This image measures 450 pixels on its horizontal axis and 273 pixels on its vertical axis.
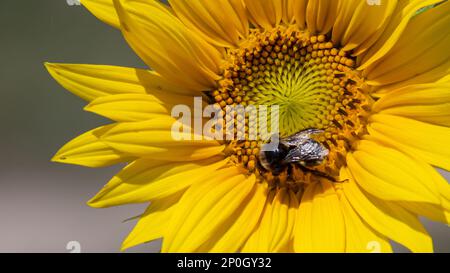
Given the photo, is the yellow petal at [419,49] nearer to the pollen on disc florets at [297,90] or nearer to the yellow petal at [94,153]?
the pollen on disc florets at [297,90]

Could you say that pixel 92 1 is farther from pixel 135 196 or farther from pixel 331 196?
pixel 331 196

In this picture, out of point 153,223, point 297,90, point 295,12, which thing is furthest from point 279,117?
point 153,223

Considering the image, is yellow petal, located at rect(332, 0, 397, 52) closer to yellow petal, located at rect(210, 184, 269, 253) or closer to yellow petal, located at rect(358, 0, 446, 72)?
yellow petal, located at rect(358, 0, 446, 72)

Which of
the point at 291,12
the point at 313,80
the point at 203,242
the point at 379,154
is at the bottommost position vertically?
the point at 203,242

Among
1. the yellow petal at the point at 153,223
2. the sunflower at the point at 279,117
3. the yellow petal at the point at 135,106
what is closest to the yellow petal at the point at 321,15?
the sunflower at the point at 279,117

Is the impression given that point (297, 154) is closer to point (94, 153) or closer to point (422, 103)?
point (422, 103)

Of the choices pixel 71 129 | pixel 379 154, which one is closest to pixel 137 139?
pixel 379 154
